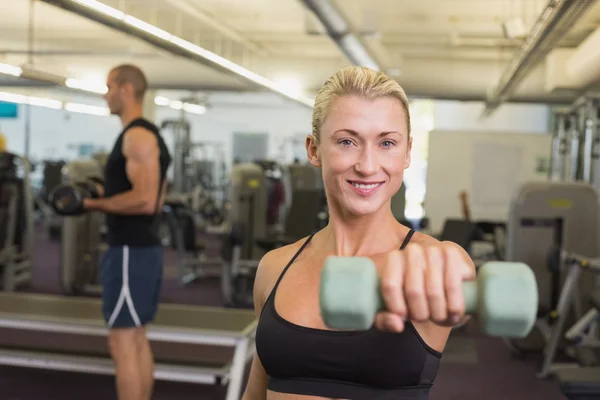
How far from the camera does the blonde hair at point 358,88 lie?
0.92 meters

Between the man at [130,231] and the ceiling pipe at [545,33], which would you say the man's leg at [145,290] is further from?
the ceiling pipe at [545,33]

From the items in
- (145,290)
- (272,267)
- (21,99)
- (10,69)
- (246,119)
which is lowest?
(145,290)

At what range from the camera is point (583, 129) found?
605cm

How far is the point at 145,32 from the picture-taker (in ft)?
14.5

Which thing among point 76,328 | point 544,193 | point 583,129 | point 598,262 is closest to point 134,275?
point 76,328

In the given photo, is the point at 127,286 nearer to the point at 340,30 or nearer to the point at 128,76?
the point at 128,76

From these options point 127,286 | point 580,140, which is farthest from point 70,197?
point 580,140

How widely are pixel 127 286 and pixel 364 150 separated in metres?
1.72

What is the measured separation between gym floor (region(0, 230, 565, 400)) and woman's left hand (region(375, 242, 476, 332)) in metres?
3.11

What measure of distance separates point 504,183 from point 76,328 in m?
6.85

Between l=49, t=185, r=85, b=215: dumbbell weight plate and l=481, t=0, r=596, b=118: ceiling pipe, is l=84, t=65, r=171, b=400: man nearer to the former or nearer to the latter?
l=49, t=185, r=85, b=215: dumbbell weight plate

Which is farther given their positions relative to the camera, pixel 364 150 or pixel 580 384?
pixel 580 384

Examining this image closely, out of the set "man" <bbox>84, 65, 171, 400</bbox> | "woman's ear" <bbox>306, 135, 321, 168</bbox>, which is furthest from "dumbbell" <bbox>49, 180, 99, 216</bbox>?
"woman's ear" <bbox>306, 135, 321, 168</bbox>

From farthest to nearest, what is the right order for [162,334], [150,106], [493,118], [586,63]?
[493,118] < [150,106] < [586,63] < [162,334]
